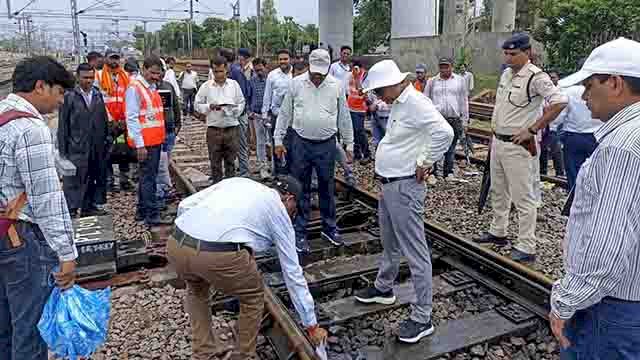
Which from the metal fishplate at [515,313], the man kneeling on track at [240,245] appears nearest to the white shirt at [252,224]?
the man kneeling on track at [240,245]

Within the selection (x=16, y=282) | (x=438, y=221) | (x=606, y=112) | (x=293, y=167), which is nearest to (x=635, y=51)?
(x=606, y=112)

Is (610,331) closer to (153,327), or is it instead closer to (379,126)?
(153,327)

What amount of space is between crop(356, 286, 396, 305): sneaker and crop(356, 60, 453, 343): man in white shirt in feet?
1.28

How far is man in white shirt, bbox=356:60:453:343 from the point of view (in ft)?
11.9

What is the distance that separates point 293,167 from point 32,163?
3.10 m

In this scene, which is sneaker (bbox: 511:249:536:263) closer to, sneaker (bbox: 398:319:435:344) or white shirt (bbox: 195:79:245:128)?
sneaker (bbox: 398:319:435:344)

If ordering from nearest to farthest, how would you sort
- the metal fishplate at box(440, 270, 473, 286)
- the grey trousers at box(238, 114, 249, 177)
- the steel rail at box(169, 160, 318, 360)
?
the steel rail at box(169, 160, 318, 360) → the metal fishplate at box(440, 270, 473, 286) → the grey trousers at box(238, 114, 249, 177)

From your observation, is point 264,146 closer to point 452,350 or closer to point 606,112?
point 452,350

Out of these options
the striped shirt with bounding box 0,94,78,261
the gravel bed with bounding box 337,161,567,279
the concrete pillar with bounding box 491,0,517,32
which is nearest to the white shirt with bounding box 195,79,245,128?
the gravel bed with bounding box 337,161,567,279

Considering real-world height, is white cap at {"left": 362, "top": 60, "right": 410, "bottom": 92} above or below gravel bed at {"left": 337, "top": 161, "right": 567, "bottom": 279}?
above

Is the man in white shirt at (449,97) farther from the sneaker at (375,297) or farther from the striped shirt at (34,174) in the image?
the striped shirt at (34,174)

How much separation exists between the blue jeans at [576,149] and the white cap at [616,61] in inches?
159

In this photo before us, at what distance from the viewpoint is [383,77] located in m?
3.69

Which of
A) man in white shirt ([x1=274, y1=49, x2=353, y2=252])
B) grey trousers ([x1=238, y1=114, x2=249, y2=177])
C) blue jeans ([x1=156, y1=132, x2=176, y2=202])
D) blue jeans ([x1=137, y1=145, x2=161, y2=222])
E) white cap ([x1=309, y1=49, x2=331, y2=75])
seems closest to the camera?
white cap ([x1=309, y1=49, x2=331, y2=75])
